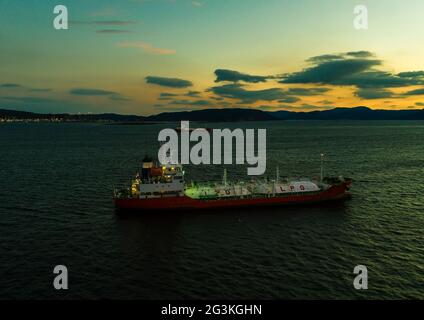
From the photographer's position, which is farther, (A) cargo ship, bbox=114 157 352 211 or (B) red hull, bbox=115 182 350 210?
(A) cargo ship, bbox=114 157 352 211

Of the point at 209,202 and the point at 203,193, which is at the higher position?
the point at 203,193

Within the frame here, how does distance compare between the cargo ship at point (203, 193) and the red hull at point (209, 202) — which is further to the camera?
the cargo ship at point (203, 193)

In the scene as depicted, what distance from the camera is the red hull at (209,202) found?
55.5 m

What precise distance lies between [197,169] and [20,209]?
161 feet

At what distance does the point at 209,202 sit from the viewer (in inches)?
2238

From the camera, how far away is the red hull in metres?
55.5

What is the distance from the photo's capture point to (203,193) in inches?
2306

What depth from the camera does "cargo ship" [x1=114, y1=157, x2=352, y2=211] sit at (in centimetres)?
5588

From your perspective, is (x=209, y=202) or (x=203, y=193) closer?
(x=209, y=202)

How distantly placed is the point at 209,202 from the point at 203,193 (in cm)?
237

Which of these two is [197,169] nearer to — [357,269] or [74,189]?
[74,189]
